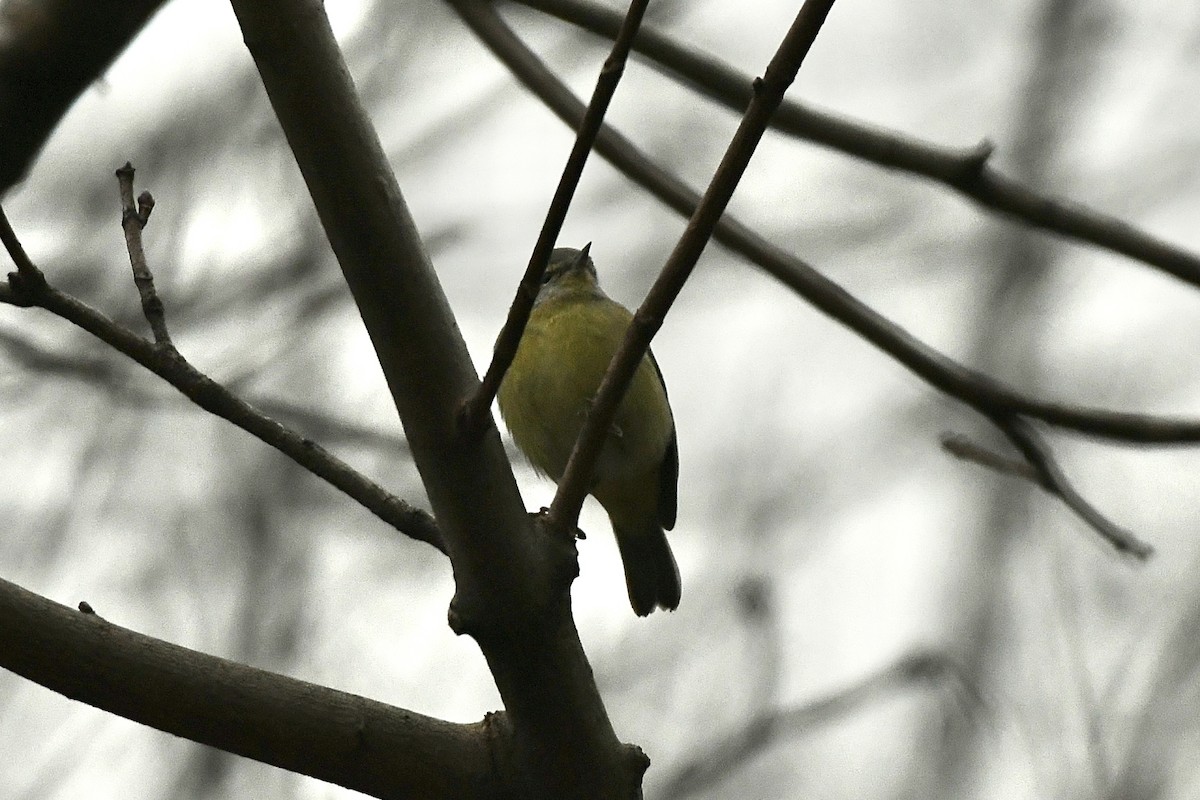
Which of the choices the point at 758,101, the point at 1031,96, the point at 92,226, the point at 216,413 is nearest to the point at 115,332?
the point at 216,413

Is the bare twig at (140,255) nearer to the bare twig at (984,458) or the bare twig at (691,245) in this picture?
the bare twig at (691,245)

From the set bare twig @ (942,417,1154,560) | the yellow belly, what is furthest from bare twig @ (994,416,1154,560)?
the yellow belly

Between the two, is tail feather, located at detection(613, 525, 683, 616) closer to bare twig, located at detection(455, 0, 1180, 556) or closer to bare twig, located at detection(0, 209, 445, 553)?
bare twig, located at detection(455, 0, 1180, 556)

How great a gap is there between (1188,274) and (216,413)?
192cm

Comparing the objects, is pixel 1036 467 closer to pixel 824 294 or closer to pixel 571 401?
pixel 824 294

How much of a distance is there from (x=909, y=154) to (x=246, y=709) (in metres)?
1.85

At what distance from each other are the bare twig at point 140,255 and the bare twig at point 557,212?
68cm

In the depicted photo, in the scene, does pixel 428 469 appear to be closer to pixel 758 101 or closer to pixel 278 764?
pixel 278 764

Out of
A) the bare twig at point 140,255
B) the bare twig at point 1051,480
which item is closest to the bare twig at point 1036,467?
the bare twig at point 1051,480

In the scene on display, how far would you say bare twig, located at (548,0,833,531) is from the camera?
5.69 ft

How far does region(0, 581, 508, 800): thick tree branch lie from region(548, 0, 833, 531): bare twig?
0.41 metres

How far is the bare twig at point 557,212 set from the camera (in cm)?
172

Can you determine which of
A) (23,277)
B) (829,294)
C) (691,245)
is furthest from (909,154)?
(23,277)

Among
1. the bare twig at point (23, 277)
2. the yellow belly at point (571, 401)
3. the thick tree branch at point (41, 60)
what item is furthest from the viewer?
the yellow belly at point (571, 401)
